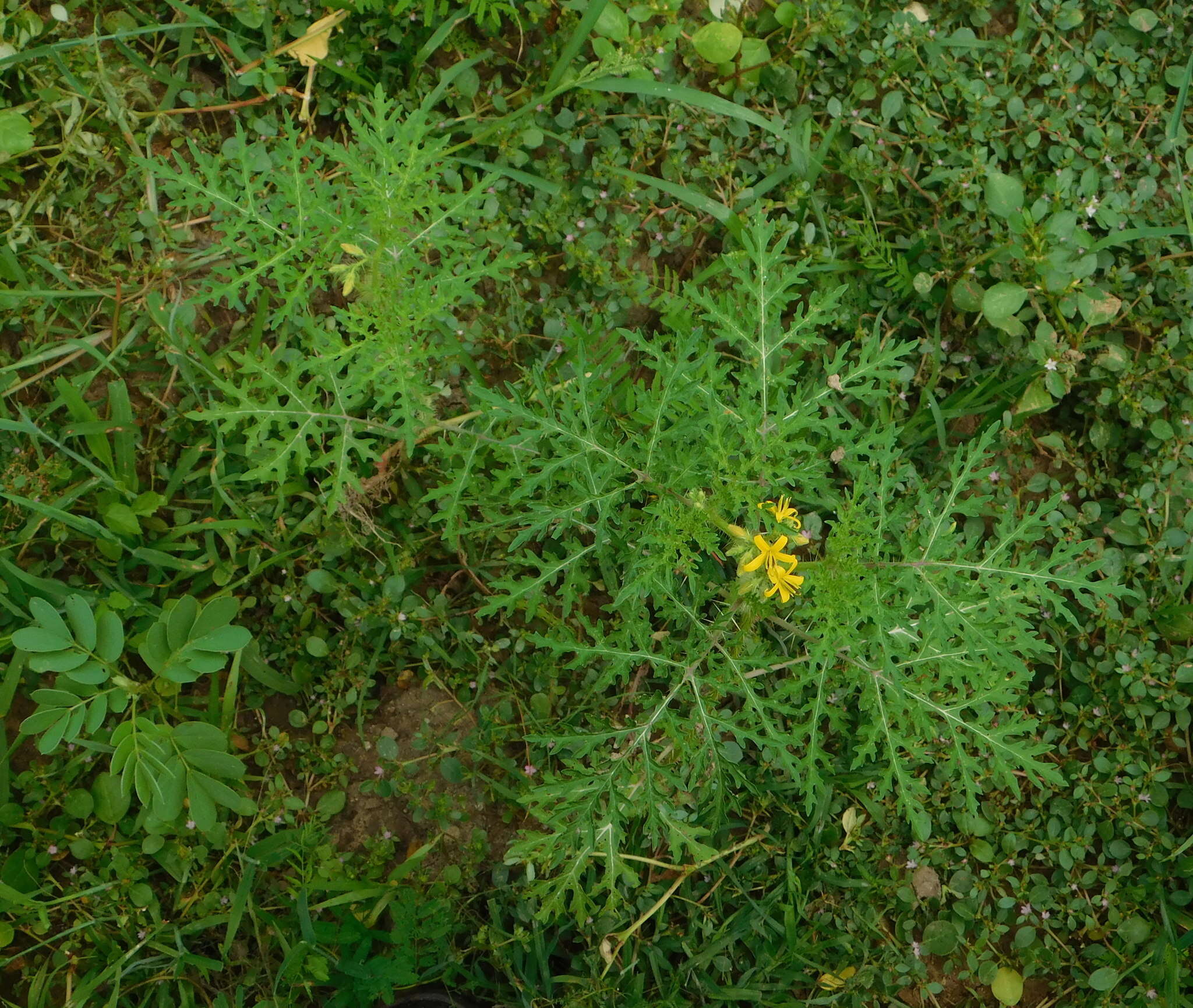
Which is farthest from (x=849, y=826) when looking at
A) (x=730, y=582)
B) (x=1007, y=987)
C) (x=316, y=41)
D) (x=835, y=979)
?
(x=316, y=41)

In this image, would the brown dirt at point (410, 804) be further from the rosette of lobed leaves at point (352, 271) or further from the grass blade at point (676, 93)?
the grass blade at point (676, 93)

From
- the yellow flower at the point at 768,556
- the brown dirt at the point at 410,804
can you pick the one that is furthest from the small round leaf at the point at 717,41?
the brown dirt at the point at 410,804

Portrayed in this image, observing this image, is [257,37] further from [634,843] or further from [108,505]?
[634,843]

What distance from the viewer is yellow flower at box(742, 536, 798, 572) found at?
250 centimetres

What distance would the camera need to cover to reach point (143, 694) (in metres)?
3.29

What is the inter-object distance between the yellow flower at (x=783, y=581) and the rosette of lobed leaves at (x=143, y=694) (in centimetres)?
169

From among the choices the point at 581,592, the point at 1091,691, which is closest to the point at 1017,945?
the point at 1091,691

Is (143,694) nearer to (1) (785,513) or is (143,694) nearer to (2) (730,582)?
(2) (730,582)

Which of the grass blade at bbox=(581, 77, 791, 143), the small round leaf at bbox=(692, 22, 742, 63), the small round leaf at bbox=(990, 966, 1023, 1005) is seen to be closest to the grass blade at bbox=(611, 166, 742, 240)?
the grass blade at bbox=(581, 77, 791, 143)

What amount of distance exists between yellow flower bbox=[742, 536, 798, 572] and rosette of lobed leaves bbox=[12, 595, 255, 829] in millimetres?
1661

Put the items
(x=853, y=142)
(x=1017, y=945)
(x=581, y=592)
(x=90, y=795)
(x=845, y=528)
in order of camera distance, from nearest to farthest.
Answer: (x=845, y=528), (x=581, y=592), (x=90, y=795), (x=1017, y=945), (x=853, y=142)

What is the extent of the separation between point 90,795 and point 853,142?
142 inches

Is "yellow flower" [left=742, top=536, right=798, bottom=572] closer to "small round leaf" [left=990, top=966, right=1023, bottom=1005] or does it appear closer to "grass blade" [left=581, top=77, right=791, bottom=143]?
"grass blade" [left=581, top=77, right=791, bottom=143]

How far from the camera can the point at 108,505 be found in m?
3.35
